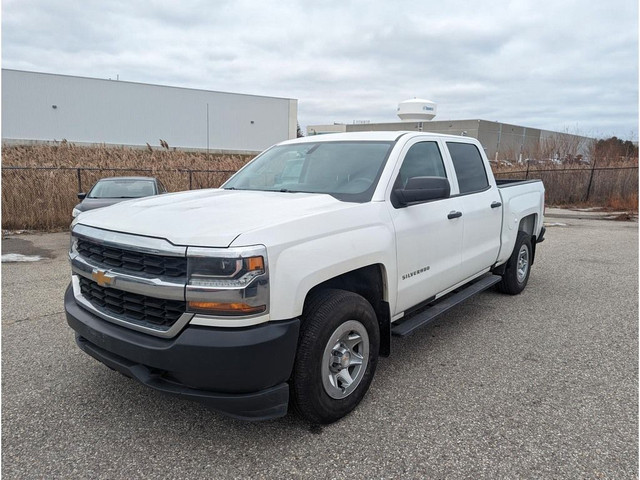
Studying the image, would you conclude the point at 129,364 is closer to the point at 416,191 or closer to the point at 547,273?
the point at 416,191

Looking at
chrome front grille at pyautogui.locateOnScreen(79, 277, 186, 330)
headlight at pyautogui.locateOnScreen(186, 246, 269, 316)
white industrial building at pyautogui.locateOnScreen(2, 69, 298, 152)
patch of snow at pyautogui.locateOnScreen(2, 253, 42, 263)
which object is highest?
white industrial building at pyautogui.locateOnScreen(2, 69, 298, 152)

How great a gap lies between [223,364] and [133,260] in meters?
0.85

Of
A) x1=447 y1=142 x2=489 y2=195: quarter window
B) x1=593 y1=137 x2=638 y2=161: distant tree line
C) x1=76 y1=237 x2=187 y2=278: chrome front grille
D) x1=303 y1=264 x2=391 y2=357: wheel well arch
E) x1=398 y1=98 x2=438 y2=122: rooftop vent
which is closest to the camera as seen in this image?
x1=76 y1=237 x2=187 y2=278: chrome front grille

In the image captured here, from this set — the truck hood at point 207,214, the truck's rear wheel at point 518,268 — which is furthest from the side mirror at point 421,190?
the truck's rear wheel at point 518,268

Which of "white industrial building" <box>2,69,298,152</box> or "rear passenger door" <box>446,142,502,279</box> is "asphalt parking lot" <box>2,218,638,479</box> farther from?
"white industrial building" <box>2,69,298,152</box>

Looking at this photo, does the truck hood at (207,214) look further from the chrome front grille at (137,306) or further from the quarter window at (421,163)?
the quarter window at (421,163)

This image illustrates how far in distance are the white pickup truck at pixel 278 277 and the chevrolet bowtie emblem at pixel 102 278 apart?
0.01m

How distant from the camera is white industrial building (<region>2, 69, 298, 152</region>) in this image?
3803cm

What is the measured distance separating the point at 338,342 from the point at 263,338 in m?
0.71

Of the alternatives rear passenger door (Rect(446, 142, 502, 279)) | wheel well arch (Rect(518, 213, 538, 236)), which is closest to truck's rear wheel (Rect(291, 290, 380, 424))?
rear passenger door (Rect(446, 142, 502, 279))

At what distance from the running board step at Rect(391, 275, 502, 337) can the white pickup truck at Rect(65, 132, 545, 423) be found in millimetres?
18

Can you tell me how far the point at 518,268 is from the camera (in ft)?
19.5

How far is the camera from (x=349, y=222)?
3057mm

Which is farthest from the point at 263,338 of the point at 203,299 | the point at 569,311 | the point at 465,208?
→ the point at 569,311
